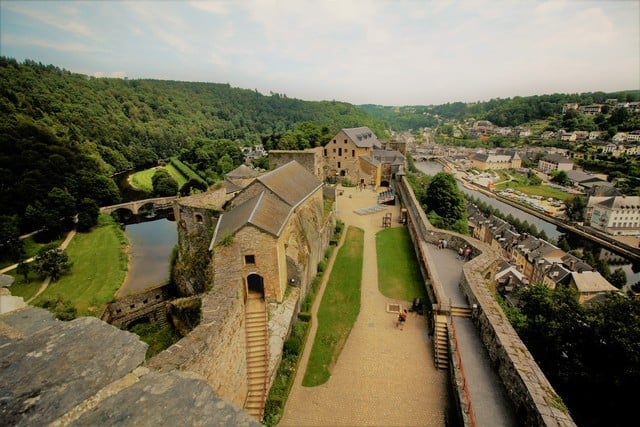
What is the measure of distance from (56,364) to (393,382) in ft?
41.3

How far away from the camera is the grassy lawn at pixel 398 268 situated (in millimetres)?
18406

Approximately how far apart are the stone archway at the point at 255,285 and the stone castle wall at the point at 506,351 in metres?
8.40

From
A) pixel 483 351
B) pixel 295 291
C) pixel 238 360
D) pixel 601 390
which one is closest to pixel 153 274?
pixel 295 291

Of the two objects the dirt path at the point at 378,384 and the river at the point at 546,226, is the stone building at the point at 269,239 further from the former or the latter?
the river at the point at 546,226

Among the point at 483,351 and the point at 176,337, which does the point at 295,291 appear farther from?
the point at 483,351

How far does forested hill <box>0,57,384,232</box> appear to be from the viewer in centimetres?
4294

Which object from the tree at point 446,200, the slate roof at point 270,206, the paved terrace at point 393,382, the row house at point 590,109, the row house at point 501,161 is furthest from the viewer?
the row house at point 590,109

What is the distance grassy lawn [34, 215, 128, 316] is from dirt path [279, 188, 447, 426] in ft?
54.2

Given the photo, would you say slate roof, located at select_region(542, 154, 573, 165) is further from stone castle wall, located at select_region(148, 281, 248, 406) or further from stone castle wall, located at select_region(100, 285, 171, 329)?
stone castle wall, located at select_region(148, 281, 248, 406)

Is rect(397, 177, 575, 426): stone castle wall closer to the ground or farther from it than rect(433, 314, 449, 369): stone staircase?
farther from it

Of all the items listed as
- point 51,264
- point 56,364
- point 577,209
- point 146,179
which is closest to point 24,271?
point 51,264

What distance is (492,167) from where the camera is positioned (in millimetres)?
105750

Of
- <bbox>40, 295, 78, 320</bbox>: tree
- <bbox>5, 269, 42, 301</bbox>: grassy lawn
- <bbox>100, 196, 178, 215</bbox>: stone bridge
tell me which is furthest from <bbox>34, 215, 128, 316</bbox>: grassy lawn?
<bbox>100, 196, 178, 215</bbox>: stone bridge

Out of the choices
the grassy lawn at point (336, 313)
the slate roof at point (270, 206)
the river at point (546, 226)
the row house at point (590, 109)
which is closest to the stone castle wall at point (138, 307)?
the slate roof at point (270, 206)
